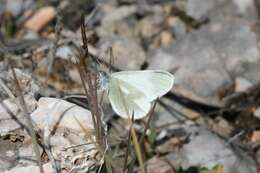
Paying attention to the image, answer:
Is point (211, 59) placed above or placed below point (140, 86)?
below

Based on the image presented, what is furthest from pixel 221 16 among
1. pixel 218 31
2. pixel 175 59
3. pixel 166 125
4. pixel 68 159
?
pixel 68 159

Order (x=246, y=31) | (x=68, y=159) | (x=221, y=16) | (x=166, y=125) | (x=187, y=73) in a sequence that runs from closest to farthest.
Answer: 1. (x=68, y=159)
2. (x=166, y=125)
3. (x=187, y=73)
4. (x=246, y=31)
5. (x=221, y=16)

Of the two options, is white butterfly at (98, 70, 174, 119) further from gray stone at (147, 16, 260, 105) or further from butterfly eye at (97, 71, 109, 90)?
gray stone at (147, 16, 260, 105)

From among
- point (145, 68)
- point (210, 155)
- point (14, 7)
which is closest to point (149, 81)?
point (210, 155)

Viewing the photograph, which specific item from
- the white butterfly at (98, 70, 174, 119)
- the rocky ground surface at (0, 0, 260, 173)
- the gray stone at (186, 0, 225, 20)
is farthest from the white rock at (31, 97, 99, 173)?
the gray stone at (186, 0, 225, 20)

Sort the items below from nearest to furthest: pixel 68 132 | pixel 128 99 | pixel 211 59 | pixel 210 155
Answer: pixel 68 132 < pixel 128 99 < pixel 210 155 < pixel 211 59

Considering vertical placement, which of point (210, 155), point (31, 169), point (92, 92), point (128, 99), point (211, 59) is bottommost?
point (210, 155)

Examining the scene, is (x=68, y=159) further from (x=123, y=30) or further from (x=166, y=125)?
(x=123, y=30)

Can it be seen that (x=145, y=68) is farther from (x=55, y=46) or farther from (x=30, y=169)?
(x=30, y=169)
